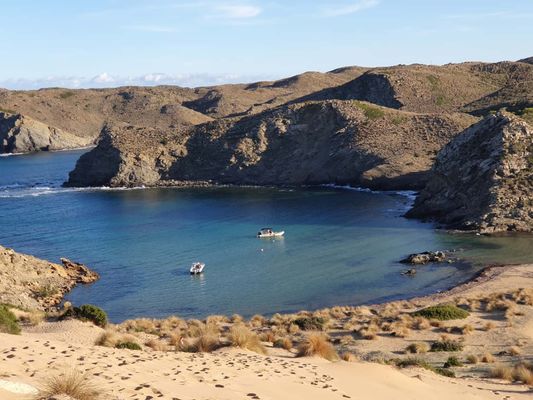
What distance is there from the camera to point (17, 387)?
41.1 ft

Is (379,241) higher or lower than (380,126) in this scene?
lower

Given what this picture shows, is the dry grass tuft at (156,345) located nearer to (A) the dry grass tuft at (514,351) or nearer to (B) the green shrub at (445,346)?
(B) the green shrub at (445,346)

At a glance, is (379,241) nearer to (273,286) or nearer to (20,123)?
(273,286)

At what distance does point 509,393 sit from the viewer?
21156 millimetres

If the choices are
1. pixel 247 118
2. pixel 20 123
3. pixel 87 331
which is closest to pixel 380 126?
pixel 247 118

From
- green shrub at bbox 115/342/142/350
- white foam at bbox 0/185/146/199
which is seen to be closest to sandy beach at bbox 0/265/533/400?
green shrub at bbox 115/342/142/350

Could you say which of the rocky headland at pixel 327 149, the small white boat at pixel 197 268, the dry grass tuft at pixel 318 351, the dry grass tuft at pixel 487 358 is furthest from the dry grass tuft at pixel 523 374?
the rocky headland at pixel 327 149

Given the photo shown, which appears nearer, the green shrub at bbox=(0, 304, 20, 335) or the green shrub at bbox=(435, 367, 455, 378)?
the green shrub at bbox=(0, 304, 20, 335)

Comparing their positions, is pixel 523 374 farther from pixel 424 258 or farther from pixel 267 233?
pixel 267 233

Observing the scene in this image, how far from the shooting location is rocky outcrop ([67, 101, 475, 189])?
4190 inches

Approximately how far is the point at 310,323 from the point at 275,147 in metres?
84.6

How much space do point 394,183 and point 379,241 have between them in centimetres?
3483

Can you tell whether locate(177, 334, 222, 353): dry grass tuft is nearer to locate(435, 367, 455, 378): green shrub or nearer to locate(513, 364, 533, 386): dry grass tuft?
locate(435, 367, 455, 378): green shrub

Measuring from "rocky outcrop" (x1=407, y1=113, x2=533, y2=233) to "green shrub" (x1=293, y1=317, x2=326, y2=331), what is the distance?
35.7m
